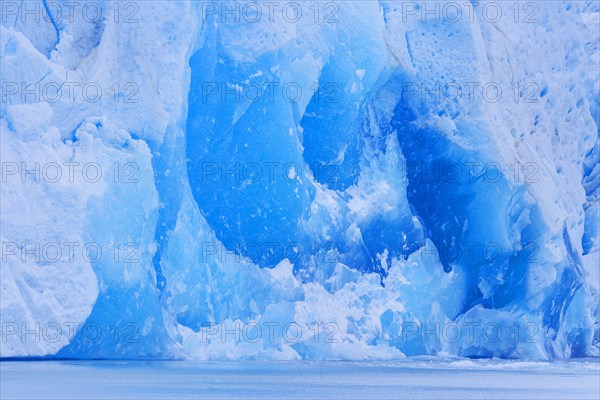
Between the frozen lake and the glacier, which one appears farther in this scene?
the glacier

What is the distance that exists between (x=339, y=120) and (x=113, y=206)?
3.34 metres

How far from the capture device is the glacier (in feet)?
43.5

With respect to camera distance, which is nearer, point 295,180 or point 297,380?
point 297,380

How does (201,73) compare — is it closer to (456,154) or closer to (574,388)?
(456,154)

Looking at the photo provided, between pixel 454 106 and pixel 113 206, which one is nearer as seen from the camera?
pixel 113 206

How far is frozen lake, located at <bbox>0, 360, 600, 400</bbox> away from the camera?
452 inches

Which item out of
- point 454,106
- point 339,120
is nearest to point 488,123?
point 454,106

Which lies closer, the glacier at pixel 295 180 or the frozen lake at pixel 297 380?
the frozen lake at pixel 297 380

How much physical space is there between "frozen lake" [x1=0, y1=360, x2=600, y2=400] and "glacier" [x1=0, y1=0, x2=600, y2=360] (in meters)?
0.28

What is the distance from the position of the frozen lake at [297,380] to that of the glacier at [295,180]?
0.28 meters

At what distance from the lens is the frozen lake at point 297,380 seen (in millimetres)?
11484

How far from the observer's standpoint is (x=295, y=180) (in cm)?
1491

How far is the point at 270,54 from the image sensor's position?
48.0ft

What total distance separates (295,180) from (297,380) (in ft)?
8.77
